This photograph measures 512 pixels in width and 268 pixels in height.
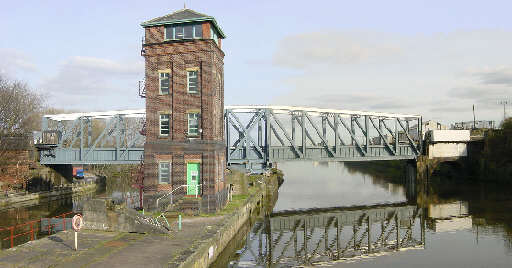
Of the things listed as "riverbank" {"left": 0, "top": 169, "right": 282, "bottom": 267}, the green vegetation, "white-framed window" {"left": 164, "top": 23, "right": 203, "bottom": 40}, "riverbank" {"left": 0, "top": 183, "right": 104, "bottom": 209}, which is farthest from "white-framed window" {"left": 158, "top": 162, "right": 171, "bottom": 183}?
the green vegetation

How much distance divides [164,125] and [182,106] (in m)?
2.10

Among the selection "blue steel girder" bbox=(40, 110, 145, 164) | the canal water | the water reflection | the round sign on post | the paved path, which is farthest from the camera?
"blue steel girder" bbox=(40, 110, 145, 164)

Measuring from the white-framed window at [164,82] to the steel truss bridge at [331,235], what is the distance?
12388 millimetres

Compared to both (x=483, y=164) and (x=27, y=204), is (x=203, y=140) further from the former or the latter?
(x=483, y=164)

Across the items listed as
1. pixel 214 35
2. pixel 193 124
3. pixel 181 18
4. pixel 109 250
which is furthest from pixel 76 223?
pixel 214 35

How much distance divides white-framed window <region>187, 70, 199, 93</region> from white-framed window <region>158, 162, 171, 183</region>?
5.77m

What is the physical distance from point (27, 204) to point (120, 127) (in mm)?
12959

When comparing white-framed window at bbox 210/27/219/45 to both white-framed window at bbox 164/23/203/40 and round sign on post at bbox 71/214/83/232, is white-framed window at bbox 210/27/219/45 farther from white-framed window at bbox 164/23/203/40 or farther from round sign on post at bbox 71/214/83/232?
round sign on post at bbox 71/214/83/232

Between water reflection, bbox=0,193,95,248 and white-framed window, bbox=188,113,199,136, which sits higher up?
white-framed window, bbox=188,113,199,136

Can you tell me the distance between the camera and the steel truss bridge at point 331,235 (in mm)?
23562

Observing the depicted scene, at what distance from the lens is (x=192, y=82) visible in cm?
2923

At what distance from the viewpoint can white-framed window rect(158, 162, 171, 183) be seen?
29.3 meters

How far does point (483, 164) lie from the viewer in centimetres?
6172

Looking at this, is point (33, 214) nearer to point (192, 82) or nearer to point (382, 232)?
point (192, 82)
